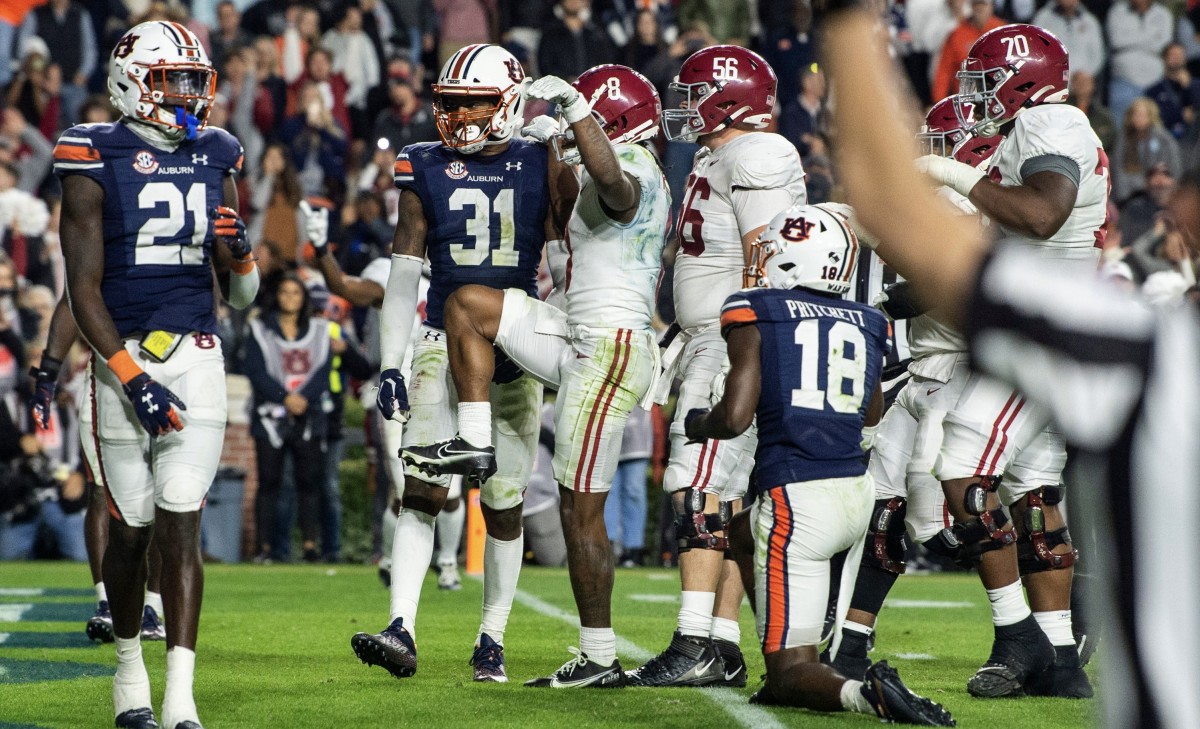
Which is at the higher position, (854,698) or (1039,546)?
(1039,546)

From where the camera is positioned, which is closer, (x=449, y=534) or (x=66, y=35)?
(x=449, y=534)

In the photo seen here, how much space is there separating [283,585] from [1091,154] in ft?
22.3

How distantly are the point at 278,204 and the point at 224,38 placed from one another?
2389mm

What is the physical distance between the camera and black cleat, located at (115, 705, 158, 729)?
4566 millimetres

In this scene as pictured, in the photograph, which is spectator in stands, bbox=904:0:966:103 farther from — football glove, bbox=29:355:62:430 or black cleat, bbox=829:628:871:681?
black cleat, bbox=829:628:871:681

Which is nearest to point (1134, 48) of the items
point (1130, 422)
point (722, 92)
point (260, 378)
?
point (260, 378)

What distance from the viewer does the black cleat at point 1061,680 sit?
5.56 metres

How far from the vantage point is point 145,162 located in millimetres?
4898

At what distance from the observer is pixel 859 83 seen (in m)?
1.58

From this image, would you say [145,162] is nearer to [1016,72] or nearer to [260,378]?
[1016,72]

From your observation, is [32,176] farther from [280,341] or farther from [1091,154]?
[1091,154]

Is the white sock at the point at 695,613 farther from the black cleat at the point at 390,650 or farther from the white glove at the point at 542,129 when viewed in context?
the white glove at the point at 542,129

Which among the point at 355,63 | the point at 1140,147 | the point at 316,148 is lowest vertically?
the point at 1140,147

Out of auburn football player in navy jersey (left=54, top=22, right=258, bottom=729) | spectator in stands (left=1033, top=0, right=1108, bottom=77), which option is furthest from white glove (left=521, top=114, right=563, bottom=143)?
spectator in stands (left=1033, top=0, right=1108, bottom=77)
